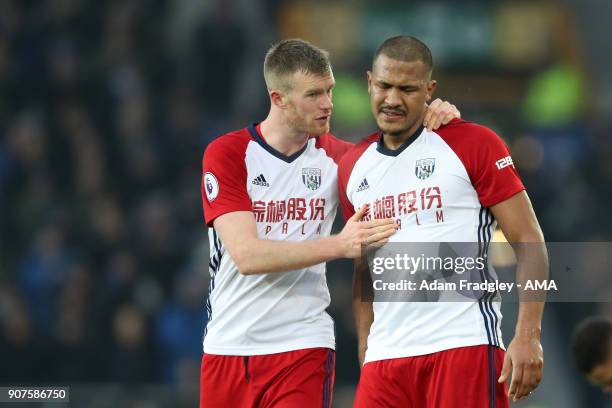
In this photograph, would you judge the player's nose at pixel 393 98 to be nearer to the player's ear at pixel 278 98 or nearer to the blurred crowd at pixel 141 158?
the player's ear at pixel 278 98

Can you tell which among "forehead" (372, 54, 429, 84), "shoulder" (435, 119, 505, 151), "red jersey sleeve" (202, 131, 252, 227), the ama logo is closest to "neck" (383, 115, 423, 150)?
"shoulder" (435, 119, 505, 151)

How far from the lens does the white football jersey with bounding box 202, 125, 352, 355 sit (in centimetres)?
575

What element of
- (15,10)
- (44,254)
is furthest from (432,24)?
(44,254)

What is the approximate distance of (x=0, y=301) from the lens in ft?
38.5

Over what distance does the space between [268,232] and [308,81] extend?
752 mm

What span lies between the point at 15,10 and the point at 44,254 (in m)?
4.17

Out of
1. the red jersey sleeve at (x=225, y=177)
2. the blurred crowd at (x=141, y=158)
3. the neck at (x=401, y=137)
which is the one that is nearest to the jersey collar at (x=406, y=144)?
the neck at (x=401, y=137)

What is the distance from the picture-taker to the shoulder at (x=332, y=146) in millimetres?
6023

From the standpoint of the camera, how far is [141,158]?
1341cm

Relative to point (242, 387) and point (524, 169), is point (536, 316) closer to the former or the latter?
point (242, 387)

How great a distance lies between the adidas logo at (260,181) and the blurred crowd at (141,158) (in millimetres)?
4651

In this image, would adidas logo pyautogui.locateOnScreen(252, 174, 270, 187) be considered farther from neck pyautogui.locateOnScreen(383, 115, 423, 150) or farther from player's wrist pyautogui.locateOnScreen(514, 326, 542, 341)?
player's wrist pyautogui.locateOnScreen(514, 326, 542, 341)

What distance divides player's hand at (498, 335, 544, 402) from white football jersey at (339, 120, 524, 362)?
6.3 inches

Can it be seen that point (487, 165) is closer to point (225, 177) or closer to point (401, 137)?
point (401, 137)
